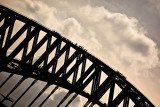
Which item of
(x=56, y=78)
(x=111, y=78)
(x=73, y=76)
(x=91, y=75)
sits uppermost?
(x=111, y=78)

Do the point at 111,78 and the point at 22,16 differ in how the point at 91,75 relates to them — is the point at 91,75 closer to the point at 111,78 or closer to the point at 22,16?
the point at 111,78

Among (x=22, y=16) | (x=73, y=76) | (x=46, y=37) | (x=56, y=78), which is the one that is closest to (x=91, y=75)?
(x=73, y=76)

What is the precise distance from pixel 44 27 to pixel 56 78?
4.88m

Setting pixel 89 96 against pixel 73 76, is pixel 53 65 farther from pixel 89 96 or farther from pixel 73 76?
pixel 89 96

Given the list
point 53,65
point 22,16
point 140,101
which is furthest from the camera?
point 140,101

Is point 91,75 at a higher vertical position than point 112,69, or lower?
lower

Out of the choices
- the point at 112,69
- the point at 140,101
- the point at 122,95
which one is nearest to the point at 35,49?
the point at 112,69

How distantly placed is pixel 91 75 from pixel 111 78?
217 cm

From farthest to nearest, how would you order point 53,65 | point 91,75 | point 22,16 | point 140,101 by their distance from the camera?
point 140,101
point 91,75
point 53,65
point 22,16

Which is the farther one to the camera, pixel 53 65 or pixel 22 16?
pixel 53 65

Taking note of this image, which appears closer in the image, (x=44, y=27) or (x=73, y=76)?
(x=44, y=27)

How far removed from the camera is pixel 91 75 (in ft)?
61.8

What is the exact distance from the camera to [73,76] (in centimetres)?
1816

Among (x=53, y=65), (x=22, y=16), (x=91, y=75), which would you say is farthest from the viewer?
(x=91, y=75)
